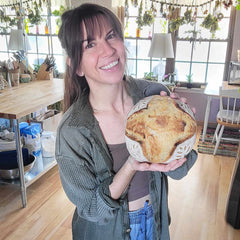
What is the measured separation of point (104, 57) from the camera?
0.87m

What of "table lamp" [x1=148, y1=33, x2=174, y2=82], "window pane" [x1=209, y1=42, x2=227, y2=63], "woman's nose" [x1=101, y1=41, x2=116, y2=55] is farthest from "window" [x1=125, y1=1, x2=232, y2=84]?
"woman's nose" [x1=101, y1=41, x2=116, y2=55]

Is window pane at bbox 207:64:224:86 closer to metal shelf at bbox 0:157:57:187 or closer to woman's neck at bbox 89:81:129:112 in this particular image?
metal shelf at bbox 0:157:57:187

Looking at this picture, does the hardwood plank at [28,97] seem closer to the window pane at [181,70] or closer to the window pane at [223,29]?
the window pane at [181,70]

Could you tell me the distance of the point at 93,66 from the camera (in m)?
0.89

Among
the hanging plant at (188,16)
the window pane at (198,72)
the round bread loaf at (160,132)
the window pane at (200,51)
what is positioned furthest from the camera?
the window pane at (198,72)

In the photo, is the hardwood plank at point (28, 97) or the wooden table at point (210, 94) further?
the wooden table at point (210, 94)

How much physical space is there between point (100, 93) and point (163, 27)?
3855mm

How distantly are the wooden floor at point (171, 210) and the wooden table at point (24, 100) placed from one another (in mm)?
182

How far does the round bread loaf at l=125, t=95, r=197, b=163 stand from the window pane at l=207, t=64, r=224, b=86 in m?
3.90

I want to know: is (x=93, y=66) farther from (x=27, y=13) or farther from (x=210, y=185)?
(x=27, y=13)

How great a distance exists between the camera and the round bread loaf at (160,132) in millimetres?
751

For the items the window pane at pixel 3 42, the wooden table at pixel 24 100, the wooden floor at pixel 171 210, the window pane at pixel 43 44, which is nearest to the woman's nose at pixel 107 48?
the wooden table at pixel 24 100

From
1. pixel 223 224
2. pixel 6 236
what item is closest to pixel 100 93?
pixel 6 236

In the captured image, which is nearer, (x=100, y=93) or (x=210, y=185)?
(x=100, y=93)
